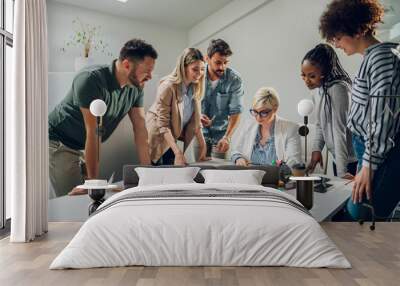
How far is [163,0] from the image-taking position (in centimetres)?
720

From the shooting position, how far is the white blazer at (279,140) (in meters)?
7.12

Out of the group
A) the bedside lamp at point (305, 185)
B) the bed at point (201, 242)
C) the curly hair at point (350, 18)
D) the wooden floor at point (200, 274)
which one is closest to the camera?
the wooden floor at point (200, 274)

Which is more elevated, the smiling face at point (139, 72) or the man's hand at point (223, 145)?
the smiling face at point (139, 72)

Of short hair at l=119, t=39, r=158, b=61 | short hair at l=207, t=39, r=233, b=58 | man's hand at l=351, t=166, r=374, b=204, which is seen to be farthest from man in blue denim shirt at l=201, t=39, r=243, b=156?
man's hand at l=351, t=166, r=374, b=204

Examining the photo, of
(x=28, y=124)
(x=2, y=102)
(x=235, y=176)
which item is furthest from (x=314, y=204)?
(x=2, y=102)

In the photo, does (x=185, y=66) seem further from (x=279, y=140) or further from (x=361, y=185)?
(x=361, y=185)

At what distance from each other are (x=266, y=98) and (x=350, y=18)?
62.9 inches

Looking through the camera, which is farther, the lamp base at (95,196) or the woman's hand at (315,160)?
the woman's hand at (315,160)

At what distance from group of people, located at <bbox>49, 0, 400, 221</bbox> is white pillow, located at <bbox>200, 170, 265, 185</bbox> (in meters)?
0.51

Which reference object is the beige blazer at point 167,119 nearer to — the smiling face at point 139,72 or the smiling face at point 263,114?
the smiling face at point 139,72

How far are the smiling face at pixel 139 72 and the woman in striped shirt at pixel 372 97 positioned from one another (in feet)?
8.08

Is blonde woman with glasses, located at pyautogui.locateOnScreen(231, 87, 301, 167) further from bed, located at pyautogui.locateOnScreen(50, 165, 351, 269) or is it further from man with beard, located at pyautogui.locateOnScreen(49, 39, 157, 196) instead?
bed, located at pyautogui.locateOnScreen(50, 165, 351, 269)

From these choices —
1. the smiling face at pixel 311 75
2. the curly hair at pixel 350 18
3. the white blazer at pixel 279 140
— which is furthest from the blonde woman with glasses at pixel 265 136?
the curly hair at pixel 350 18

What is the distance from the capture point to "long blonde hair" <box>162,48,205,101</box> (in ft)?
23.5
